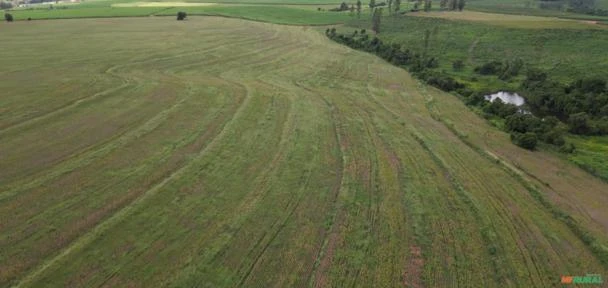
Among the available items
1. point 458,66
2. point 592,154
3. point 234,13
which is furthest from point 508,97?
point 234,13

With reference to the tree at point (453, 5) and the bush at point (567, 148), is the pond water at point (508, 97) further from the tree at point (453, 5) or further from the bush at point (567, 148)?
the tree at point (453, 5)

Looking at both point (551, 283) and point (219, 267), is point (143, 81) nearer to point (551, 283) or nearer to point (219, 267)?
point (219, 267)

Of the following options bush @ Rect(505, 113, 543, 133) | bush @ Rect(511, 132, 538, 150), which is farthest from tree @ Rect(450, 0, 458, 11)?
bush @ Rect(511, 132, 538, 150)

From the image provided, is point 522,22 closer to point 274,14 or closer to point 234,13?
point 274,14

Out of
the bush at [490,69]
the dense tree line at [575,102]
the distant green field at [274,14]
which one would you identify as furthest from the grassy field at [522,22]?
the dense tree line at [575,102]

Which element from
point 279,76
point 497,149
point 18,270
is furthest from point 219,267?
point 279,76

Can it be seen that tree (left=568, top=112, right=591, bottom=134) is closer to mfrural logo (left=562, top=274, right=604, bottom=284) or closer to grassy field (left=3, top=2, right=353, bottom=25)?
mfrural logo (left=562, top=274, right=604, bottom=284)

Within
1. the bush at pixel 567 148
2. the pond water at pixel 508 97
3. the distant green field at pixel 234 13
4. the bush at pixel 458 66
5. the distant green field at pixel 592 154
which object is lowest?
the pond water at pixel 508 97
